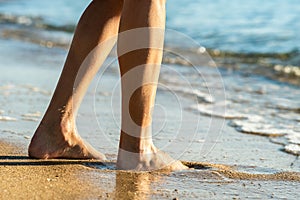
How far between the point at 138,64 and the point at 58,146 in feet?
1.62

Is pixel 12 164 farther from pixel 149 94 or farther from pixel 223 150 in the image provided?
pixel 223 150

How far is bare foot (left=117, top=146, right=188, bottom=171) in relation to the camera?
7.51ft

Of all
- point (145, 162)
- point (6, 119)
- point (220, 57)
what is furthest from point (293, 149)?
point (220, 57)

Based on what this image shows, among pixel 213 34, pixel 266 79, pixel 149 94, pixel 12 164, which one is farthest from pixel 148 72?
pixel 213 34

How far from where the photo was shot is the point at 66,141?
8.12 feet

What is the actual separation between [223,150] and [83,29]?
845mm

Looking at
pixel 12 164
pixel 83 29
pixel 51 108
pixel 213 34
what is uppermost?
pixel 213 34

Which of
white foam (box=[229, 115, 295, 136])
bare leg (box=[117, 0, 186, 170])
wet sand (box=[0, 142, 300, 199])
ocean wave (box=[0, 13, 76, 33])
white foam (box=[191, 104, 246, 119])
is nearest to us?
wet sand (box=[0, 142, 300, 199])

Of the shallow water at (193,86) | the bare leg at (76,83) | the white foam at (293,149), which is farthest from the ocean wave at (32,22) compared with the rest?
the bare leg at (76,83)

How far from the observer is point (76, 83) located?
2465 mm

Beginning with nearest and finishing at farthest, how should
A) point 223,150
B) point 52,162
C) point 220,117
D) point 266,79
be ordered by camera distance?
point 52,162 < point 223,150 < point 220,117 < point 266,79

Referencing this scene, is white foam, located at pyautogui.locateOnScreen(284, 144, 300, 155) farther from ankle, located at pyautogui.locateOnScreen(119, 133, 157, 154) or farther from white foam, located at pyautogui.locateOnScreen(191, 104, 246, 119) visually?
ankle, located at pyautogui.locateOnScreen(119, 133, 157, 154)

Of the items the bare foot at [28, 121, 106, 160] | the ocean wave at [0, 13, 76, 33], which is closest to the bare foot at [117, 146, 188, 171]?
the bare foot at [28, 121, 106, 160]

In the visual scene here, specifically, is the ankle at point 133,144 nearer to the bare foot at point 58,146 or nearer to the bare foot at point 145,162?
the bare foot at point 145,162
